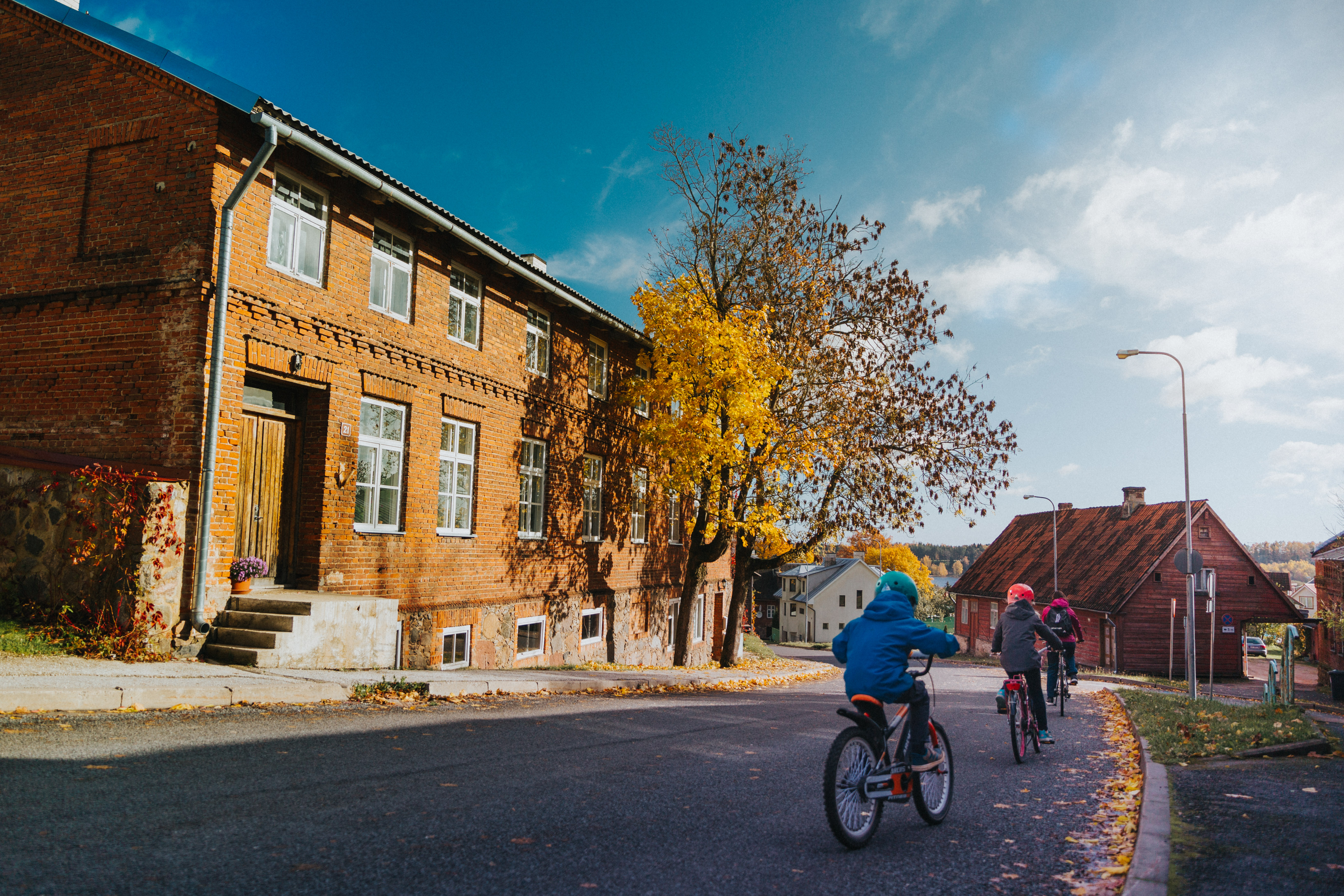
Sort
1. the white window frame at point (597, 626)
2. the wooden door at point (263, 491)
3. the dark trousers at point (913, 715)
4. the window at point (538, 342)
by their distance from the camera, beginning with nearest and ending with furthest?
the dark trousers at point (913, 715)
the wooden door at point (263, 491)
the window at point (538, 342)
the white window frame at point (597, 626)

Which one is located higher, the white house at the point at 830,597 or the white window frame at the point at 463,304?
the white window frame at the point at 463,304

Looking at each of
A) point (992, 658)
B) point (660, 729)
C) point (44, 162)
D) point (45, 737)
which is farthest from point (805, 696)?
point (992, 658)

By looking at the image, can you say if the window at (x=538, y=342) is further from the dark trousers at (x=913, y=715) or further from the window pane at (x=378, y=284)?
the dark trousers at (x=913, y=715)

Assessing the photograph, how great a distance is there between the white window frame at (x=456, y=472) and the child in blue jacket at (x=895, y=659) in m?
10.2

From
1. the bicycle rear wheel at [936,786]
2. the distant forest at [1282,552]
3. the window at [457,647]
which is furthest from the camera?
the distant forest at [1282,552]

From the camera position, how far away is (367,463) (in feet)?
42.2

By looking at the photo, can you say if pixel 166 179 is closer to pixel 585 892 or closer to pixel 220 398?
pixel 220 398

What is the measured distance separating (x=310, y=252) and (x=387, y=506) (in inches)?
157

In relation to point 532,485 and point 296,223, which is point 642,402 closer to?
point 532,485

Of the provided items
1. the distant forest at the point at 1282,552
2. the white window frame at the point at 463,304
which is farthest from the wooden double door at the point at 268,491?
the distant forest at the point at 1282,552

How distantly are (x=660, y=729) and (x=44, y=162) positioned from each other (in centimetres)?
1118

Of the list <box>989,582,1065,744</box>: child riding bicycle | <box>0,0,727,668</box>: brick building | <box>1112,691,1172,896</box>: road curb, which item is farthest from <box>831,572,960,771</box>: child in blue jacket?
<box>0,0,727,668</box>: brick building

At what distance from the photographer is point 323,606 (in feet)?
34.2

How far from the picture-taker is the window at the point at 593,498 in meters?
19.6
